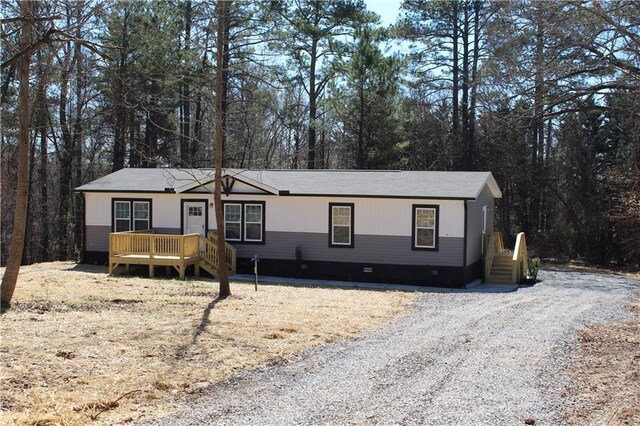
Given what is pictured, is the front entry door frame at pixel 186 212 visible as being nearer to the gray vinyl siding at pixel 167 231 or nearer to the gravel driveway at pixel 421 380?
the gray vinyl siding at pixel 167 231

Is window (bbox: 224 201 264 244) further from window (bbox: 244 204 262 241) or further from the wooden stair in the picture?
the wooden stair

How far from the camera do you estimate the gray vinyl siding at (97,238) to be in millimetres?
21781

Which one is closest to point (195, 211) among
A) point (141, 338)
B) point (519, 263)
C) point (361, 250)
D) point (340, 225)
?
point (340, 225)

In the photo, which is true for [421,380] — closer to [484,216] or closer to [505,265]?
[505,265]

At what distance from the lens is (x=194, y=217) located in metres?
20.9

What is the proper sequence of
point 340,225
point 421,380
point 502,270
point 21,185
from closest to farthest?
point 421,380
point 21,185
point 340,225
point 502,270

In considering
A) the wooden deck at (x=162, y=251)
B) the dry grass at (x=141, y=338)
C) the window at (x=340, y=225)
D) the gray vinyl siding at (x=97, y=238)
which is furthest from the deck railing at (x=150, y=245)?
the window at (x=340, y=225)

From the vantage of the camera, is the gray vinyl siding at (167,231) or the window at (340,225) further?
the gray vinyl siding at (167,231)

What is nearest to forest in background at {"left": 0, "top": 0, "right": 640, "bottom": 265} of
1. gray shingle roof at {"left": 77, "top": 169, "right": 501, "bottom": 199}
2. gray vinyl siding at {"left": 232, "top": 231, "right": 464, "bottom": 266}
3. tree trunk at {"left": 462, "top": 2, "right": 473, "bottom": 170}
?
tree trunk at {"left": 462, "top": 2, "right": 473, "bottom": 170}

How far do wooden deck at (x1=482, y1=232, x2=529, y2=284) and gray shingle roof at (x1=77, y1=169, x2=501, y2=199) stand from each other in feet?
7.56

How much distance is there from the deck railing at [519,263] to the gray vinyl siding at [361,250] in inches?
95.4

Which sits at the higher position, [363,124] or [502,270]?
[363,124]

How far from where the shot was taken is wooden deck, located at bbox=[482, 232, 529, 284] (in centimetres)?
2000

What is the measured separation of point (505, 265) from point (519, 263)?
0.43 meters
